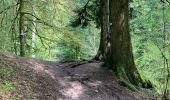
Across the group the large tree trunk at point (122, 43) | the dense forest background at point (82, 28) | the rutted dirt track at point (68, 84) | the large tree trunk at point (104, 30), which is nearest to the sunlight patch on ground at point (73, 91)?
the rutted dirt track at point (68, 84)

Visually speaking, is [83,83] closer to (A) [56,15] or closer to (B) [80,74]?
(B) [80,74]

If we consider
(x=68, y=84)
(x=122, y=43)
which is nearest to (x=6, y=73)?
(x=68, y=84)

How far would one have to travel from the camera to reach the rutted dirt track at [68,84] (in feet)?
24.7

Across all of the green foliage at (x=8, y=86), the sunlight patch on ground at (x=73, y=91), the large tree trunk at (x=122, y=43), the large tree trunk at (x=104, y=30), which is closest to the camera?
the green foliage at (x=8, y=86)

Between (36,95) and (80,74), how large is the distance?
350 cm

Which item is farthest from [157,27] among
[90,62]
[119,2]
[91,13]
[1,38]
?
[1,38]

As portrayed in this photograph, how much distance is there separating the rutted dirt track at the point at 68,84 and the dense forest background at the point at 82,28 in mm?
1589

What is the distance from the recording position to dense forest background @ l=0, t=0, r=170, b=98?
10.3m

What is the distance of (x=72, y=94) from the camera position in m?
→ 8.52

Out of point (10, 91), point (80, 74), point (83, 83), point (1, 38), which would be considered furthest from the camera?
point (1, 38)

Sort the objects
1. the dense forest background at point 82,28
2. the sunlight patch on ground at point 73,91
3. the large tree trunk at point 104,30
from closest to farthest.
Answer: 1. the sunlight patch on ground at point 73,91
2. the dense forest background at point 82,28
3. the large tree trunk at point 104,30

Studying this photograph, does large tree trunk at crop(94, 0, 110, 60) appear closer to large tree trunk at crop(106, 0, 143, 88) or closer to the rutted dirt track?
the rutted dirt track

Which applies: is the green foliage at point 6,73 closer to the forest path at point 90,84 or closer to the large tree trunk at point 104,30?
the forest path at point 90,84

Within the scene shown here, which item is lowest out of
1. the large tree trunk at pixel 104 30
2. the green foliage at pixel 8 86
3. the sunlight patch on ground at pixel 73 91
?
the sunlight patch on ground at pixel 73 91
